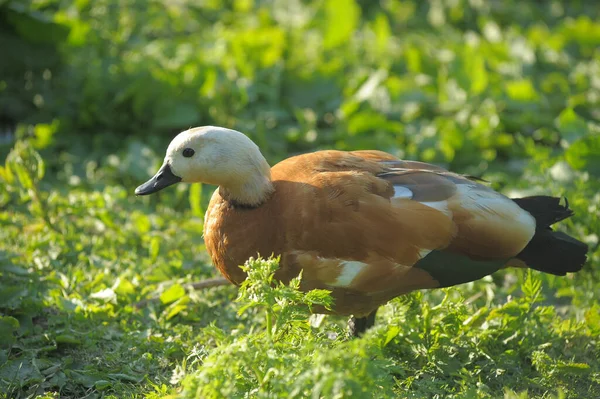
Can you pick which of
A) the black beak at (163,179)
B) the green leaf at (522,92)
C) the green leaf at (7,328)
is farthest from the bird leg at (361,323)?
the green leaf at (522,92)

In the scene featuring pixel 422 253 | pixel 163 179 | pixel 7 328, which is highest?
pixel 163 179

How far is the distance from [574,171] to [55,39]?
3.66 meters

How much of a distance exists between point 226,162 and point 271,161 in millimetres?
2073

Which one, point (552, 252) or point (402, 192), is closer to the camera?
point (402, 192)

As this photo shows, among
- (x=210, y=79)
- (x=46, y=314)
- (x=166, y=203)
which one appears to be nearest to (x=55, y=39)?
(x=210, y=79)

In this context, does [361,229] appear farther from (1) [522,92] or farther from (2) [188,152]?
(1) [522,92]

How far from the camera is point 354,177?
3.54 m

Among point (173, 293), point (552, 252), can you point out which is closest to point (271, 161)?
point (173, 293)

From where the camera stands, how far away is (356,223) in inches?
135

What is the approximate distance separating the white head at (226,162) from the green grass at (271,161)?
55 cm

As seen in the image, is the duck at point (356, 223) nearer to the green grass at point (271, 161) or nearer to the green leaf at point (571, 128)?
the green grass at point (271, 161)

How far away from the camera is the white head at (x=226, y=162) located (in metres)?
3.55

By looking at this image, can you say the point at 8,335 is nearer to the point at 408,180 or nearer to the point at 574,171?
the point at 408,180

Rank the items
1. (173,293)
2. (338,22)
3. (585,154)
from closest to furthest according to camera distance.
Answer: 1. (173,293)
2. (585,154)
3. (338,22)
